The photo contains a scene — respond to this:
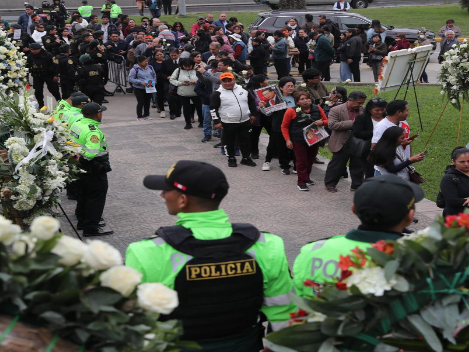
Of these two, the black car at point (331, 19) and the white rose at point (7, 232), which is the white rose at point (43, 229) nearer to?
the white rose at point (7, 232)

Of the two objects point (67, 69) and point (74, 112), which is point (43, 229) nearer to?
point (74, 112)

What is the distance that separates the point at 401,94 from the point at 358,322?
51.9 ft

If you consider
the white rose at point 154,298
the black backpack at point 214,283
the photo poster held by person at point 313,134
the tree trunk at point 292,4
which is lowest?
the photo poster held by person at point 313,134

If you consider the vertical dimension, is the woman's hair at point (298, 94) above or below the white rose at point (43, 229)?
below

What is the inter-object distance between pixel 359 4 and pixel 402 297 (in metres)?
35.7

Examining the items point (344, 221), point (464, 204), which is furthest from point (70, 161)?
point (464, 204)

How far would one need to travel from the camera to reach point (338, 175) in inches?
432

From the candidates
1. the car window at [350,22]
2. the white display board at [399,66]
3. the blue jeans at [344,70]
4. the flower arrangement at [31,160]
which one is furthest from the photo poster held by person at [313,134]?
the car window at [350,22]

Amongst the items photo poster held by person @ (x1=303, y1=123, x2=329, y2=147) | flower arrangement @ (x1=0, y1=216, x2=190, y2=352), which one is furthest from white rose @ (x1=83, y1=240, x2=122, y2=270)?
photo poster held by person @ (x1=303, y1=123, x2=329, y2=147)

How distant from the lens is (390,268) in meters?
3.07

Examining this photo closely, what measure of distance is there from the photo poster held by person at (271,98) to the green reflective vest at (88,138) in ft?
12.0

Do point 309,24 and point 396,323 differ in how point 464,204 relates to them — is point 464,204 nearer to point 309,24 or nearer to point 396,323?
point 396,323

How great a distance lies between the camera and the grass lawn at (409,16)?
108 feet

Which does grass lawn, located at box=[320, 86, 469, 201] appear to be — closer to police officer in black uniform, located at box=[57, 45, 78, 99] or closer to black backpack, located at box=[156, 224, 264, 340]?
police officer in black uniform, located at box=[57, 45, 78, 99]
